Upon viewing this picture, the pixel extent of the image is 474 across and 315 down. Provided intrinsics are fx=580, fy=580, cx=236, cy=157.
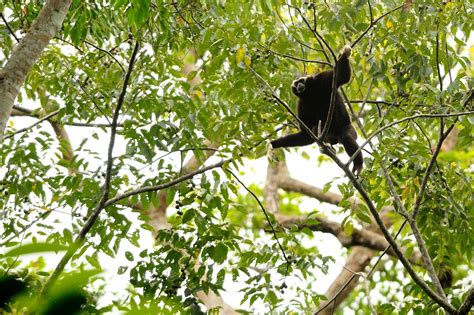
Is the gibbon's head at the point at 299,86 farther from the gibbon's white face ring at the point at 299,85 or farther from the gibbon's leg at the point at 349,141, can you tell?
the gibbon's leg at the point at 349,141

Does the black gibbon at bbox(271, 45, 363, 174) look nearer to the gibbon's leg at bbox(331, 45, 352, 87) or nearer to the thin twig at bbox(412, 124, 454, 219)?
the gibbon's leg at bbox(331, 45, 352, 87)

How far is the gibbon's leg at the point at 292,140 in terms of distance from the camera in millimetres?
6656

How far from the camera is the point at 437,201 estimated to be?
553cm

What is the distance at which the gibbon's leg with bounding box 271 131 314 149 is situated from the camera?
6656 millimetres

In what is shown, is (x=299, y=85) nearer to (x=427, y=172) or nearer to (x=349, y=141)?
(x=349, y=141)

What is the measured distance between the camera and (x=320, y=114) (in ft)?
22.8

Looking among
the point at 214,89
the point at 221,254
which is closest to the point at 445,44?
the point at 214,89

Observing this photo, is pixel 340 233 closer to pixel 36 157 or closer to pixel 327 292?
pixel 327 292

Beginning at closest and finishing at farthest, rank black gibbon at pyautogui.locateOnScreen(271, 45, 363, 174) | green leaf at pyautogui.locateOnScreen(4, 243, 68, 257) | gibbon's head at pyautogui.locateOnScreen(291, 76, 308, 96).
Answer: green leaf at pyautogui.locateOnScreen(4, 243, 68, 257)
gibbon's head at pyautogui.locateOnScreen(291, 76, 308, 96)
black gibbon at pyautogui.locateOnScreen(271, 45, 363, 174)

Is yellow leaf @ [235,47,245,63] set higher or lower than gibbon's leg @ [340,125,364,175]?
lower

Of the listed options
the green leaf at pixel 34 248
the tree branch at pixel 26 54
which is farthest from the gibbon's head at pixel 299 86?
the green leaf at pixel 34 248

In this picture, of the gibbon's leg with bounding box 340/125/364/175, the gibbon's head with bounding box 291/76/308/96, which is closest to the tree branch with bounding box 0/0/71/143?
the gibbon's head with bounding box 291/76/308/96

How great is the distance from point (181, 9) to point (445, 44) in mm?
2470

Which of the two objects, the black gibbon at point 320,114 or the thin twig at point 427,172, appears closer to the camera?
the thin twig at point 427,172
